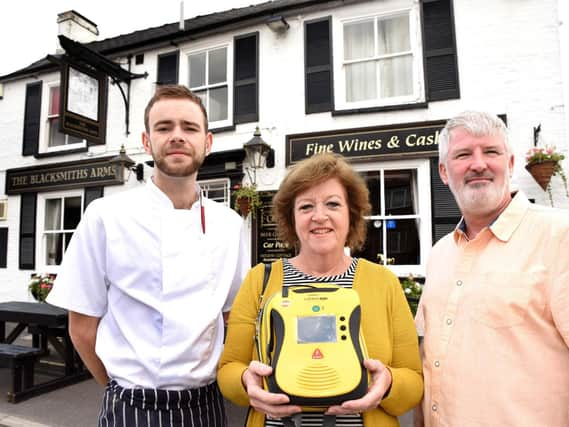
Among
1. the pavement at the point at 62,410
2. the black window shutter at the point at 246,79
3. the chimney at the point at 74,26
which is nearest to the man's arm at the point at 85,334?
the pavement at the point at 62,410

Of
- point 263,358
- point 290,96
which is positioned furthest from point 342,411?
point 290,96

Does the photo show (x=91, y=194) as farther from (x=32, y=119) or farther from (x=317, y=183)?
(x=317, y=183)

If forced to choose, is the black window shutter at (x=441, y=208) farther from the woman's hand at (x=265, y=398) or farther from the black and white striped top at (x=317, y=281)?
the woman's hand at (x=265, y=398)

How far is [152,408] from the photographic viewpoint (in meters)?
1.36

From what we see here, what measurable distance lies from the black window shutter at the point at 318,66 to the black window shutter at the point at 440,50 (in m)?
1.47

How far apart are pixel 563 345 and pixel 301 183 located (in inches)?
39.6

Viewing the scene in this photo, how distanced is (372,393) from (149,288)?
2.92 ft

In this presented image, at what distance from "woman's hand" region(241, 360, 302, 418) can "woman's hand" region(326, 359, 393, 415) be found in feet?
0.38

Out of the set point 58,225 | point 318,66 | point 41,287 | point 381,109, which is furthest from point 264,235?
point 58,225

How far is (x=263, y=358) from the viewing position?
1109 mm

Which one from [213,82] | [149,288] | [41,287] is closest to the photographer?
[149,288]

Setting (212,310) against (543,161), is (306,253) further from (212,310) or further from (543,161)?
(543,161)

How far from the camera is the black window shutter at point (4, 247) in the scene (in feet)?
26.7

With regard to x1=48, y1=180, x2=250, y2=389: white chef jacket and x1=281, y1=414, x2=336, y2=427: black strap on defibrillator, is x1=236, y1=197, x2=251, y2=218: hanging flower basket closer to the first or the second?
x1=48, y1=180, x2=250, y2=389: white chef jacket
